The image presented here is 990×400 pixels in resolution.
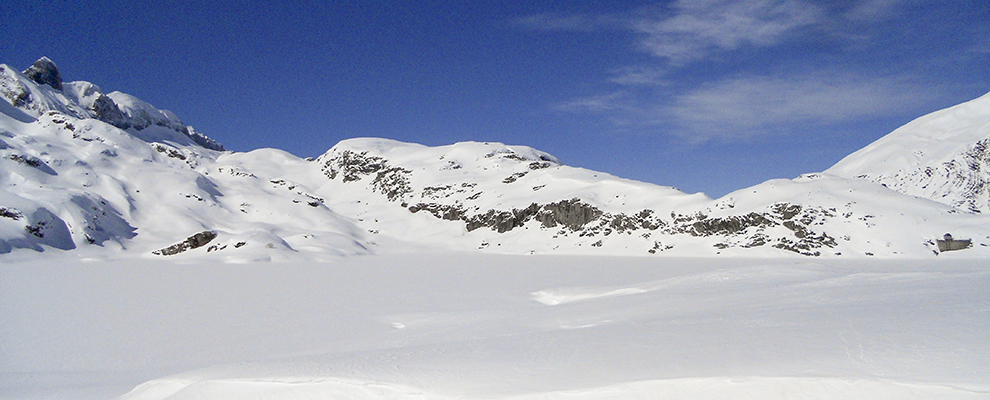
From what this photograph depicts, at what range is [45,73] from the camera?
9719 centimetres

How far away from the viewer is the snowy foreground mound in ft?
20.7

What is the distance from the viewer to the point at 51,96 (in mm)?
91250

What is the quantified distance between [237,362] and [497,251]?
141 feet

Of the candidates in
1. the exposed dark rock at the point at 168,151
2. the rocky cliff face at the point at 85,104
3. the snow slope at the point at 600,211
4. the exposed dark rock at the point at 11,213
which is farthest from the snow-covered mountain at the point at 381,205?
the exposed dark rock at the point at 168,151

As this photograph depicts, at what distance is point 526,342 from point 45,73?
125511 millimetres

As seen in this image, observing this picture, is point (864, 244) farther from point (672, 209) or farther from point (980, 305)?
point (980, 305)

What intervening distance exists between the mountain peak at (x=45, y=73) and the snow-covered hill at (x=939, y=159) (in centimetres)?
14189

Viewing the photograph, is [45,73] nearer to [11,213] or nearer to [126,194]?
[126,194]

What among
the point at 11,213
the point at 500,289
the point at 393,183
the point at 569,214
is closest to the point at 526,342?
the point at 500,289

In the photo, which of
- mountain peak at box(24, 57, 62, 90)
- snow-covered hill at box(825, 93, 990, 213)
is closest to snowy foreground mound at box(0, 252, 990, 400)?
snow-covered hill at box(825, 93, 990, 213)

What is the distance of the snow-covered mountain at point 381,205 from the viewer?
39250 mm

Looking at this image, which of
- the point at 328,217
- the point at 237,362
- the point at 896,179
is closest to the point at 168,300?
the point at 237,362

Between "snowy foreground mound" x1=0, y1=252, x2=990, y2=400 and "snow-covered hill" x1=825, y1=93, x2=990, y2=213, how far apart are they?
58.3 meters

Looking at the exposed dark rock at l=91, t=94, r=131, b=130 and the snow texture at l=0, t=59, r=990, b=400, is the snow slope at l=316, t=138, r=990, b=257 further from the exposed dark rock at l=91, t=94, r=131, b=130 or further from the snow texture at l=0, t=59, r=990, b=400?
the exposed dark rock at l=91, t=94, r=131, b=130
